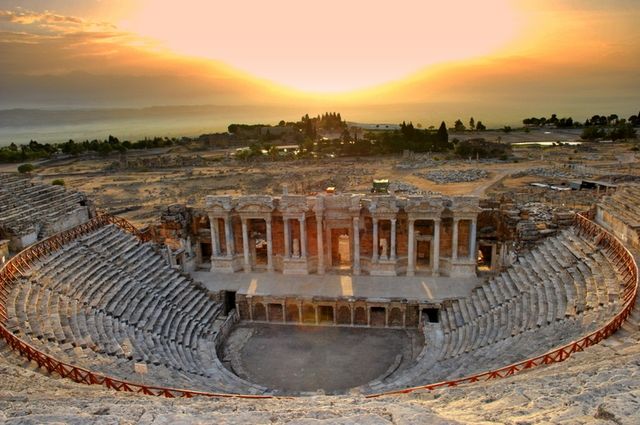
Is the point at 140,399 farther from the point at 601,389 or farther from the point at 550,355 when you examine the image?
the point at 550,355

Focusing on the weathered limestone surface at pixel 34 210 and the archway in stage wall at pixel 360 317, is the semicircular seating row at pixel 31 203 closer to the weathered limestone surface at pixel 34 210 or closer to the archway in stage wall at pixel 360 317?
the weathered limestone surface at pixel 34 210

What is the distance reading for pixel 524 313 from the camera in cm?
1955

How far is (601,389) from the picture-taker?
8844 mm

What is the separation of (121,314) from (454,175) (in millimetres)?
50446

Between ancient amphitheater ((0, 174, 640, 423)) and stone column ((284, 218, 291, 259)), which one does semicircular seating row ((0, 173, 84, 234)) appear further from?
stone column ((284, 218, 291, 259))

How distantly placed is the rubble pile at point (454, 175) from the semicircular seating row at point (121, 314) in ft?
137

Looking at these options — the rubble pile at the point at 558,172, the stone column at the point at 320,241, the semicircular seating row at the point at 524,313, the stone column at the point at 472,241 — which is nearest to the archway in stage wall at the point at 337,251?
the stone column at the point at 320,241

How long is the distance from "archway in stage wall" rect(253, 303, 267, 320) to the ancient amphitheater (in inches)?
4.2

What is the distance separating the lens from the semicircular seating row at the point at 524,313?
16.2 metres

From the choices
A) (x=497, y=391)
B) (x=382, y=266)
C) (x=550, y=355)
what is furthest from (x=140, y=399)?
(x=382, y=266)

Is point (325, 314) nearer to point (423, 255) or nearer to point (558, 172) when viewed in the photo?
point (423, 255)

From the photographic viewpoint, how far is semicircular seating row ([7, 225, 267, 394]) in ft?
52.5

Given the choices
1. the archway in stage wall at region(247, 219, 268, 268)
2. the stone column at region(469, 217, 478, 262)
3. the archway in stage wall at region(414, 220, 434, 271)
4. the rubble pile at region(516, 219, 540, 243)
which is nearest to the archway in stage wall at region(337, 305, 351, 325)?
the archway in stage wall at region(414, 220, 434, 271)

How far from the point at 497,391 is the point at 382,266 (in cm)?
1694
